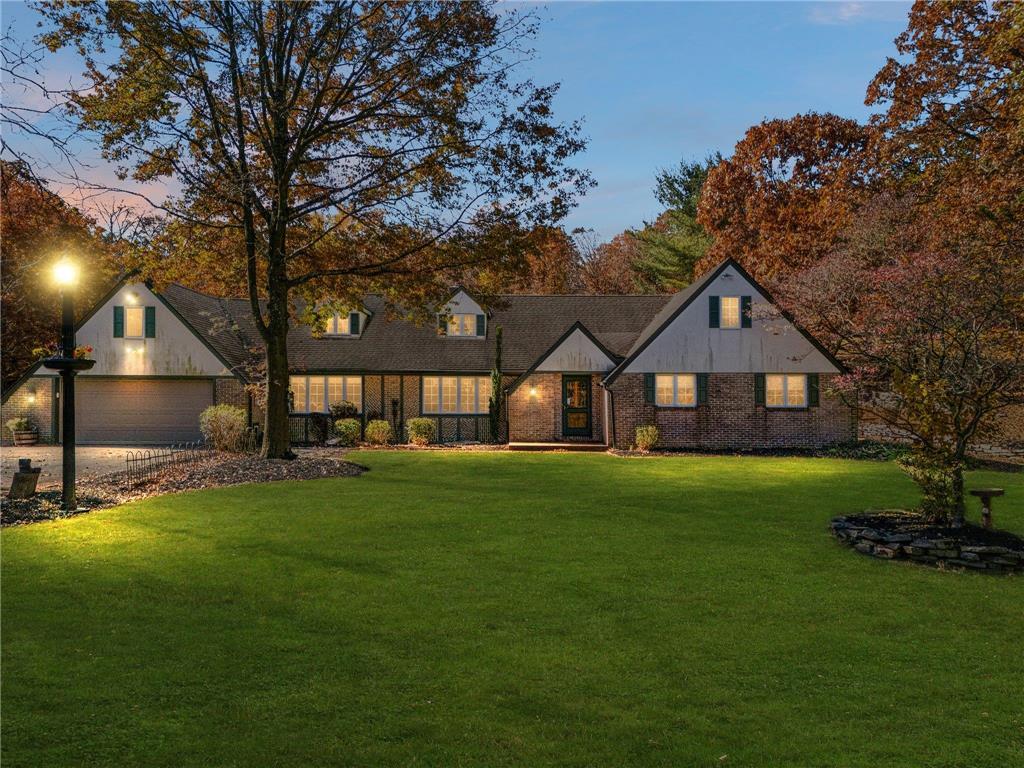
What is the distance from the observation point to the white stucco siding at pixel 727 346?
999 inches

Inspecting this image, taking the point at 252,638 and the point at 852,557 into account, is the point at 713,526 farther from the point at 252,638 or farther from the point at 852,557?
the point at 252,638

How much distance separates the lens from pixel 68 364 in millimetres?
12375

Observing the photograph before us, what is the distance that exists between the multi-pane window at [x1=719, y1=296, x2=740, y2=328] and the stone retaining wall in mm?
16165

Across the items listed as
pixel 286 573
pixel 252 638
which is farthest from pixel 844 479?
pixel 252 638

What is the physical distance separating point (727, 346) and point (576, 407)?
19.4 feet

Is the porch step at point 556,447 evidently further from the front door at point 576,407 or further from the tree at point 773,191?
the tree at point 773,191

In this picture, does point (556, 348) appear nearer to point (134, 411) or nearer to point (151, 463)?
point (151, 463)

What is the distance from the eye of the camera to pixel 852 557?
30.9ft

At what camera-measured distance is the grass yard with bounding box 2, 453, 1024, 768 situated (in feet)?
14.8

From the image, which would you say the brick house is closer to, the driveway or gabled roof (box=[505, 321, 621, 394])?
gabled roof (box=[505, 321, 621, 394])

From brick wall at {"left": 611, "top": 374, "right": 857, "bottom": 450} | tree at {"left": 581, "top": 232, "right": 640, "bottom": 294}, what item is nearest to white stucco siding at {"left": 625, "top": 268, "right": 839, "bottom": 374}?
brick wall at {"left": 611, "top": 374, "right": 857, "bottom": 450}

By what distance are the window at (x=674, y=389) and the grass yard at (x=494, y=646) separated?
14.2m

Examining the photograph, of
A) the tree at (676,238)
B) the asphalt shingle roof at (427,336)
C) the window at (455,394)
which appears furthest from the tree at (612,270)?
the window at (455,394)

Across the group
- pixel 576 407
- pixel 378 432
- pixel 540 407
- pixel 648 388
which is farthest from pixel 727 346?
pixel 378 432
